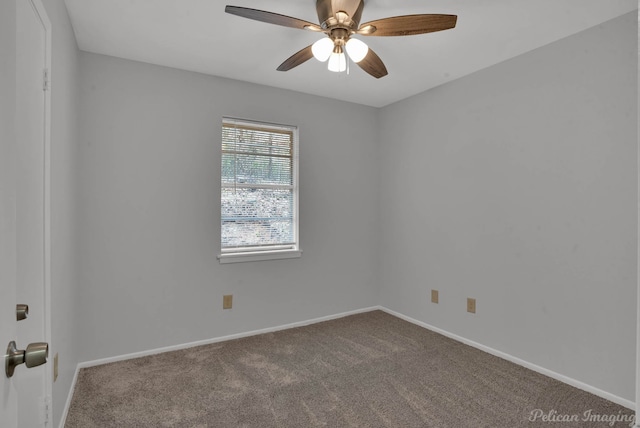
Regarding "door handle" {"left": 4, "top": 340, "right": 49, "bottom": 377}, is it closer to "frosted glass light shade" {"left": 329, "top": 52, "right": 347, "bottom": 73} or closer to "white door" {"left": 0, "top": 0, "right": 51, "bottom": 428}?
"white door" {"left": 0, "top": 0, "right": 51, "bottom": 428}

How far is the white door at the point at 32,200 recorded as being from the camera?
4.18 feet

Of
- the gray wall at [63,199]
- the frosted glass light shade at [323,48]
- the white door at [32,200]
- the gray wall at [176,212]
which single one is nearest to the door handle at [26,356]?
the white door at [32,200]

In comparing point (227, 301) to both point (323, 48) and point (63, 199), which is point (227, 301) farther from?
point (323, 48)

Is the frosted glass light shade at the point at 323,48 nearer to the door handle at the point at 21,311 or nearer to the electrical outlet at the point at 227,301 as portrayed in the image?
the door handle at the point at 21,311

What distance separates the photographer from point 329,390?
2324 millimetres

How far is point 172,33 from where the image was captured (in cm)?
238

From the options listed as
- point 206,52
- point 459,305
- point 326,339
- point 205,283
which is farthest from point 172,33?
point 459,305

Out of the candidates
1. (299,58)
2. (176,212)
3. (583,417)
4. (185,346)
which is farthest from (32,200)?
(583,417)

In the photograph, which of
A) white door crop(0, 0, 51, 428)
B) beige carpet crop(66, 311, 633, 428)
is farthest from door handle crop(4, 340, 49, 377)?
beige carpet crop(66, 311, 633, 428)

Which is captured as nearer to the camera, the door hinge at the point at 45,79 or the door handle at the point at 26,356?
the door handle at the point at 26,356

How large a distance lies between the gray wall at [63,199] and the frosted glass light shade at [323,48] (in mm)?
1319

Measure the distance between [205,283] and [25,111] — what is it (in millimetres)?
2028

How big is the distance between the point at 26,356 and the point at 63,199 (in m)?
1.65

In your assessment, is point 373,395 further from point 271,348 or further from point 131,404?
point 131,404
